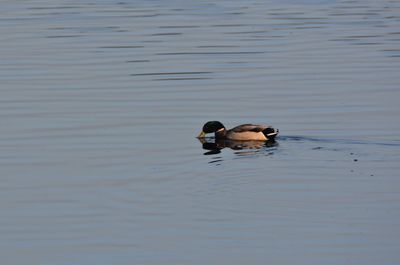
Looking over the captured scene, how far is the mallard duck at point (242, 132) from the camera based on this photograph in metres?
16.8

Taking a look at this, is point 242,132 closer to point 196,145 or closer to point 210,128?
point 210,128

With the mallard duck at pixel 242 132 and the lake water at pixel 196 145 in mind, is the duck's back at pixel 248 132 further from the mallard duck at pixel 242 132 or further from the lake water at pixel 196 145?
the lake water at pixel 196 145

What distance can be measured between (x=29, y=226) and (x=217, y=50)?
15803mm

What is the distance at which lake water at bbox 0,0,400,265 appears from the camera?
439 inches

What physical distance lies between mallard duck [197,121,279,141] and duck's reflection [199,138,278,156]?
0.21 ft

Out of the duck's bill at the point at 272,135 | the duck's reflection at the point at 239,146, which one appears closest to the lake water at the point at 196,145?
the duck's reflection at the point at 239,146

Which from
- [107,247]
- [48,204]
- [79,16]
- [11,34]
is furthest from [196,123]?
[79,16]

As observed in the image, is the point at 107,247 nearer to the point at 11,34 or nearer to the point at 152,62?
the point at 152,62

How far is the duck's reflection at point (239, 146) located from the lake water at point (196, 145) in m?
0.10

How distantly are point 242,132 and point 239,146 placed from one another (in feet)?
0.73

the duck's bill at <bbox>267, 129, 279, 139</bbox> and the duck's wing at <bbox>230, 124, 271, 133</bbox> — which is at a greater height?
the duck's wing at <bbox>230, 124, 271, 133</bbox>

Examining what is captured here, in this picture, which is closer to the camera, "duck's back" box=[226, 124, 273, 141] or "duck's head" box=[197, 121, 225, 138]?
"duck's back" box=[226, 124, 273, 141]

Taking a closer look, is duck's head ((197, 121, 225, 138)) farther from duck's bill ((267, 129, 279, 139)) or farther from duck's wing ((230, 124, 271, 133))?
duck's bill ((267, 129, 279, 139))

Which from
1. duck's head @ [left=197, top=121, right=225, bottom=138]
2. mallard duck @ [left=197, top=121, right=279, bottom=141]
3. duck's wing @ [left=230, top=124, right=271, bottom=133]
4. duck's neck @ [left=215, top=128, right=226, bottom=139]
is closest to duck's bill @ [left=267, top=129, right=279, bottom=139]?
mallard duck @ [left=197, top=121, right=279, bottom=141]
